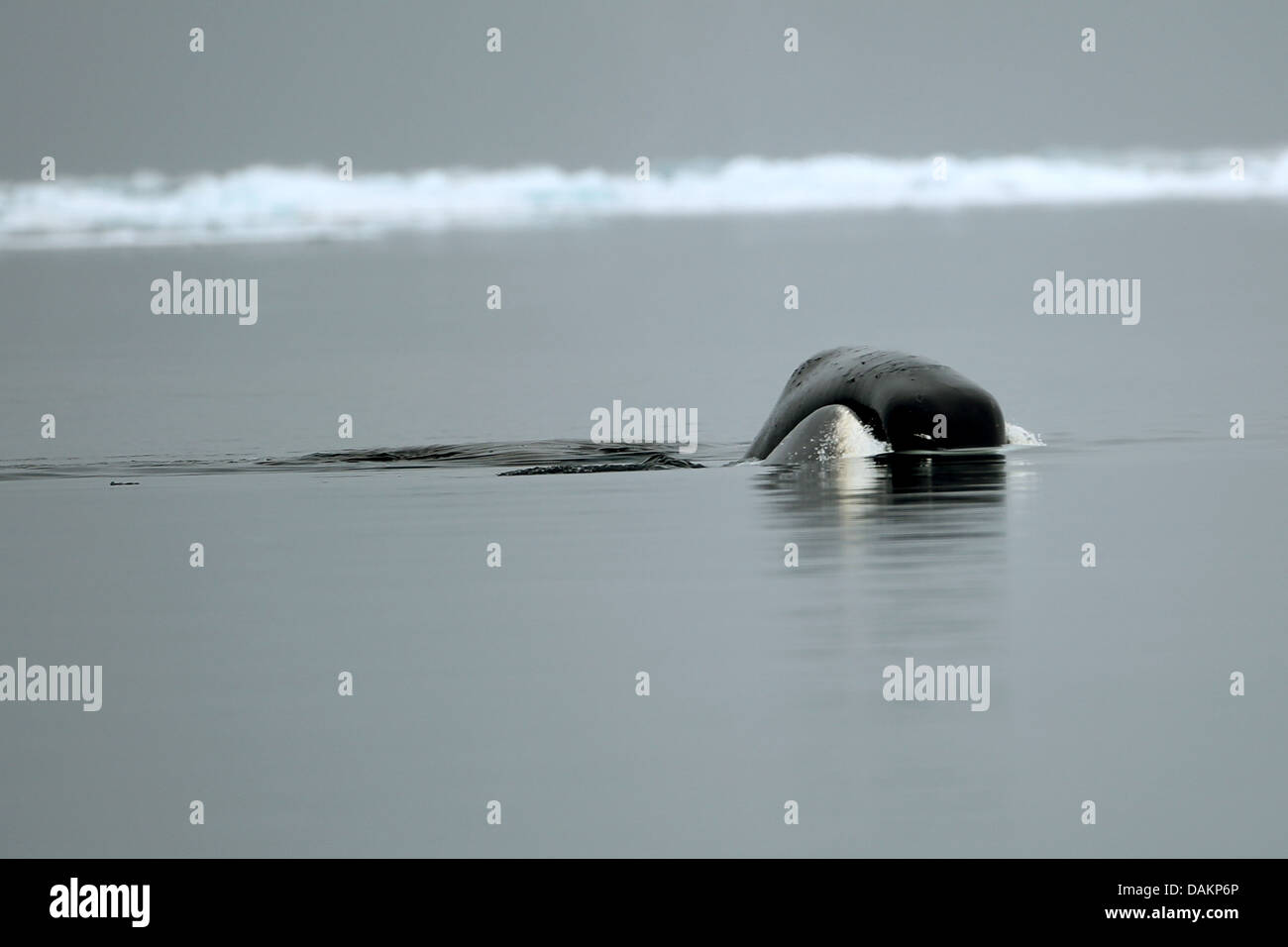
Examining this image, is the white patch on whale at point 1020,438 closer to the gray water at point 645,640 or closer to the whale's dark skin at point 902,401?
the gray water at point 645,640

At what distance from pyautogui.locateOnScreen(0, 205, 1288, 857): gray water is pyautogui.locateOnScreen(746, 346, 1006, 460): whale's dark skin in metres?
0.88

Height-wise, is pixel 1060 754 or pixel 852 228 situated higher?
pixel 852 228

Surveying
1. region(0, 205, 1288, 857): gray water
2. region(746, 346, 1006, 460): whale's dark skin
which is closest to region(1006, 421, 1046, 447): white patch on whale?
region(0, 205, 1288, 857): gray water

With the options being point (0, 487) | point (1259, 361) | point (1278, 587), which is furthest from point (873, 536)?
point (1259, 361)

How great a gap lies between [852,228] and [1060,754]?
184m

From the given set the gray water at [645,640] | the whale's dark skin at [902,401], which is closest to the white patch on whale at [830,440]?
the whale's dark skin at [902,401]

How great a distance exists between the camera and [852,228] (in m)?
196

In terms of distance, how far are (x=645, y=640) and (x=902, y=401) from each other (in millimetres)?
15019

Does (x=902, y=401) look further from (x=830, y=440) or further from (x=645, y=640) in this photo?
(x=645, y=640)

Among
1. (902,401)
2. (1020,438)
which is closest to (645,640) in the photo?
(902,401)

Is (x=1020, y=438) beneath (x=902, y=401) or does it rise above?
beneath

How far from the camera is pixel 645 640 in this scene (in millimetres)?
17922

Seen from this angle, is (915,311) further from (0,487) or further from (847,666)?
(847,666)

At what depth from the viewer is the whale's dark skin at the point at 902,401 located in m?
32.2
